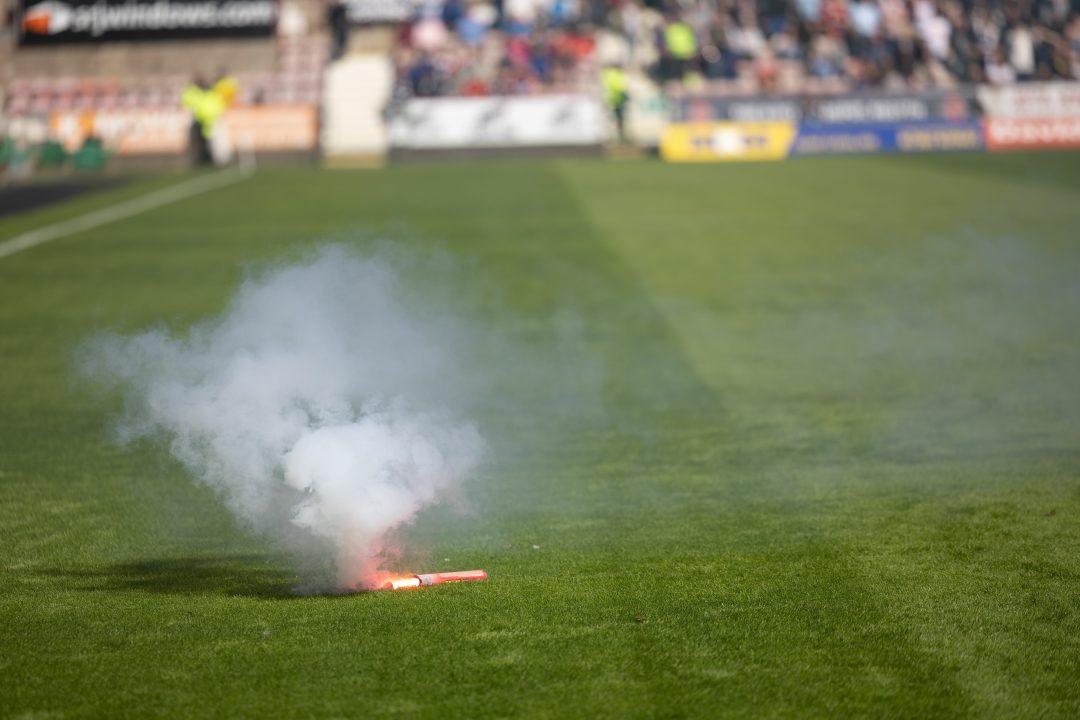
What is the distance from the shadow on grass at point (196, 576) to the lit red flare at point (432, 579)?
518 mm

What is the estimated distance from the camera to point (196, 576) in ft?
23.8

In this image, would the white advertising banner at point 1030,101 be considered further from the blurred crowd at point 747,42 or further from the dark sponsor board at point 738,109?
the dark sponsor board at point 738,109

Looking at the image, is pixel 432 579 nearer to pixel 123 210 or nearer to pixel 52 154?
pixel 123 210

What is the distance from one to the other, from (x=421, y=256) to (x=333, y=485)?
12.9 m

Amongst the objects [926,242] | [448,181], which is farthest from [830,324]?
[448,181]

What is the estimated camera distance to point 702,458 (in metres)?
10.1

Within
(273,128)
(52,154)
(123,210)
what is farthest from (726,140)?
(52,154)

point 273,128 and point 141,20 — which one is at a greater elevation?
point 141,20

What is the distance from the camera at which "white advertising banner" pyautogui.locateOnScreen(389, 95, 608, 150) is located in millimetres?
37062

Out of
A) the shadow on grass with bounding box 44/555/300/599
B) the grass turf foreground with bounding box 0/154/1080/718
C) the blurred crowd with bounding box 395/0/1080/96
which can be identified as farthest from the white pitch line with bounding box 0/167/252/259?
the shadow on grass with bounding box 44/555/300/599

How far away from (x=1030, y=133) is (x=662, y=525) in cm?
3224

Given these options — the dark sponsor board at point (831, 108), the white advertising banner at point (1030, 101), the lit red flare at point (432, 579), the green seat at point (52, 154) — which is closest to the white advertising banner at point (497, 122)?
the dark sponsor board at point (831, 108)

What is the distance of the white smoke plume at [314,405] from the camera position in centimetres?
711

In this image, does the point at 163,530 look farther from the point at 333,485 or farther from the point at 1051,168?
the point at 1051,168
